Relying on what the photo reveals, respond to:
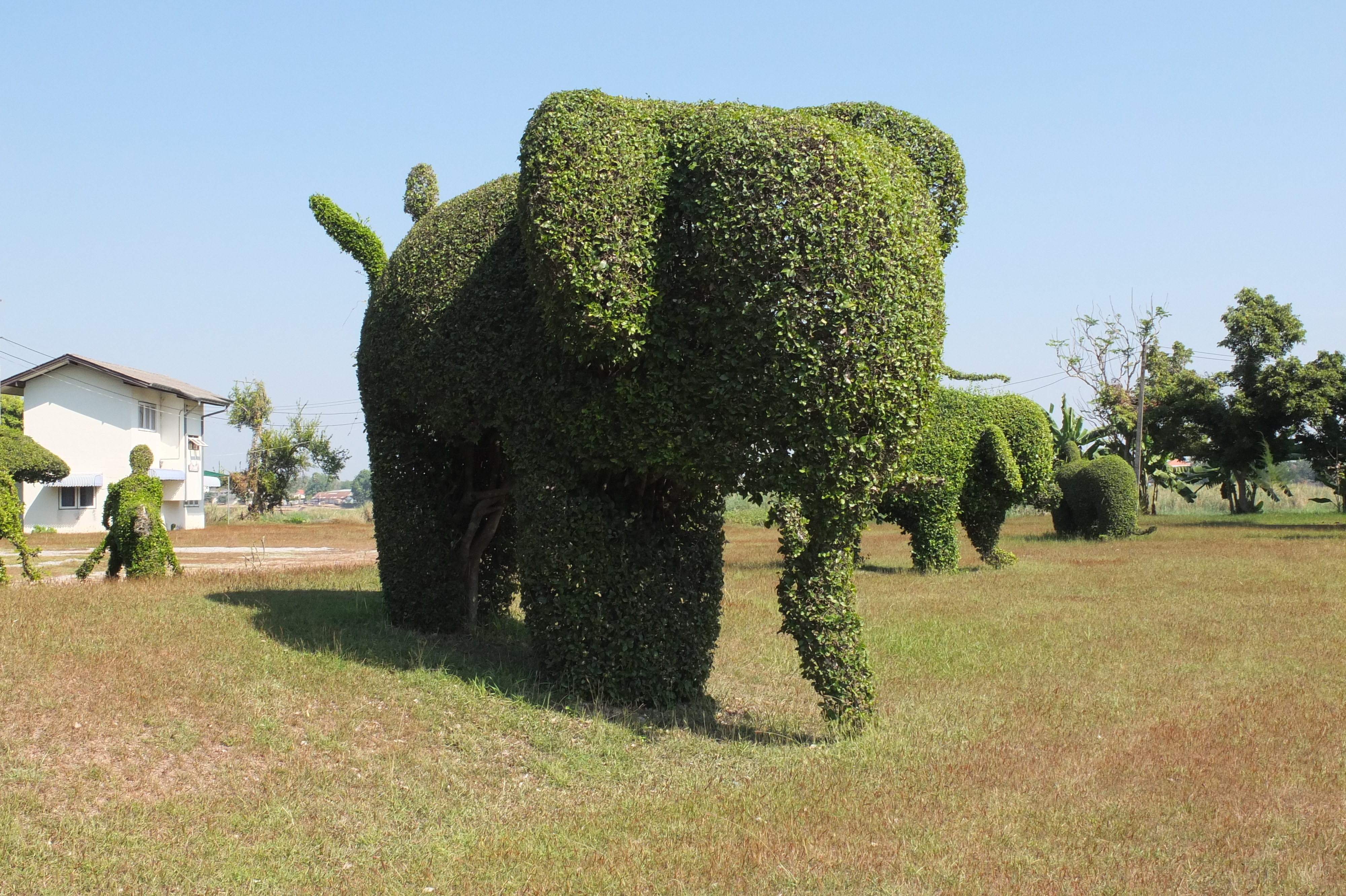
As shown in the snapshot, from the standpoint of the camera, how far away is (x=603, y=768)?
728 cm

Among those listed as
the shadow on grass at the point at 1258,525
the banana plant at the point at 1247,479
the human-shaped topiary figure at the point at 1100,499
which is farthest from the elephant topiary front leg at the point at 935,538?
the banana plant at the point at 1247,479

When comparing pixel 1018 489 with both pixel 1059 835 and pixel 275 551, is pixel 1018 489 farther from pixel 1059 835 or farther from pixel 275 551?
pixel 275 551

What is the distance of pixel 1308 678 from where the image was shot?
1052cm

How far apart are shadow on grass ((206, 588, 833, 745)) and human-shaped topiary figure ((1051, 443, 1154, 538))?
22.0 m

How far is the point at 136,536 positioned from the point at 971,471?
1431 cm

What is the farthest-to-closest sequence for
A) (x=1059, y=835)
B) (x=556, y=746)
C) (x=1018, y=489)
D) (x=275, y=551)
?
1. (x=275, y=551)
2. (x=1018, y=489)
3. (x=556, y=746)
4. (x=1059, y=835)

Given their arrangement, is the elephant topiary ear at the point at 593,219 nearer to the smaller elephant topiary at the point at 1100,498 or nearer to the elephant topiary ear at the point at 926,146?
the elephant topiary ear at the point at 926,146

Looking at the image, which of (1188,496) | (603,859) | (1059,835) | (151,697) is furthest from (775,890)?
(1188,496)

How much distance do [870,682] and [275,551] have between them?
2225 cm

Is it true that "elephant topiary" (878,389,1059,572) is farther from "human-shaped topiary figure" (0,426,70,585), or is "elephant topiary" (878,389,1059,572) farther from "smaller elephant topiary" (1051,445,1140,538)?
"human-shaped topiary figure" (0,426,70,585)

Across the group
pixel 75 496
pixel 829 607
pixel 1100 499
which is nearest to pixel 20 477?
pixel 829 607

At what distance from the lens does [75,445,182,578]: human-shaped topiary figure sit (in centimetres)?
1320

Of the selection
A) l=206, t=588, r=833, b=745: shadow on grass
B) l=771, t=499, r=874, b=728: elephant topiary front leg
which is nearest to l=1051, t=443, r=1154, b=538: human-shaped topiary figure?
l=206, t=588, r=833, b=745: shadow on grass

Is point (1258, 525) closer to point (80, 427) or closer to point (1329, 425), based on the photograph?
point (1329, 425)
